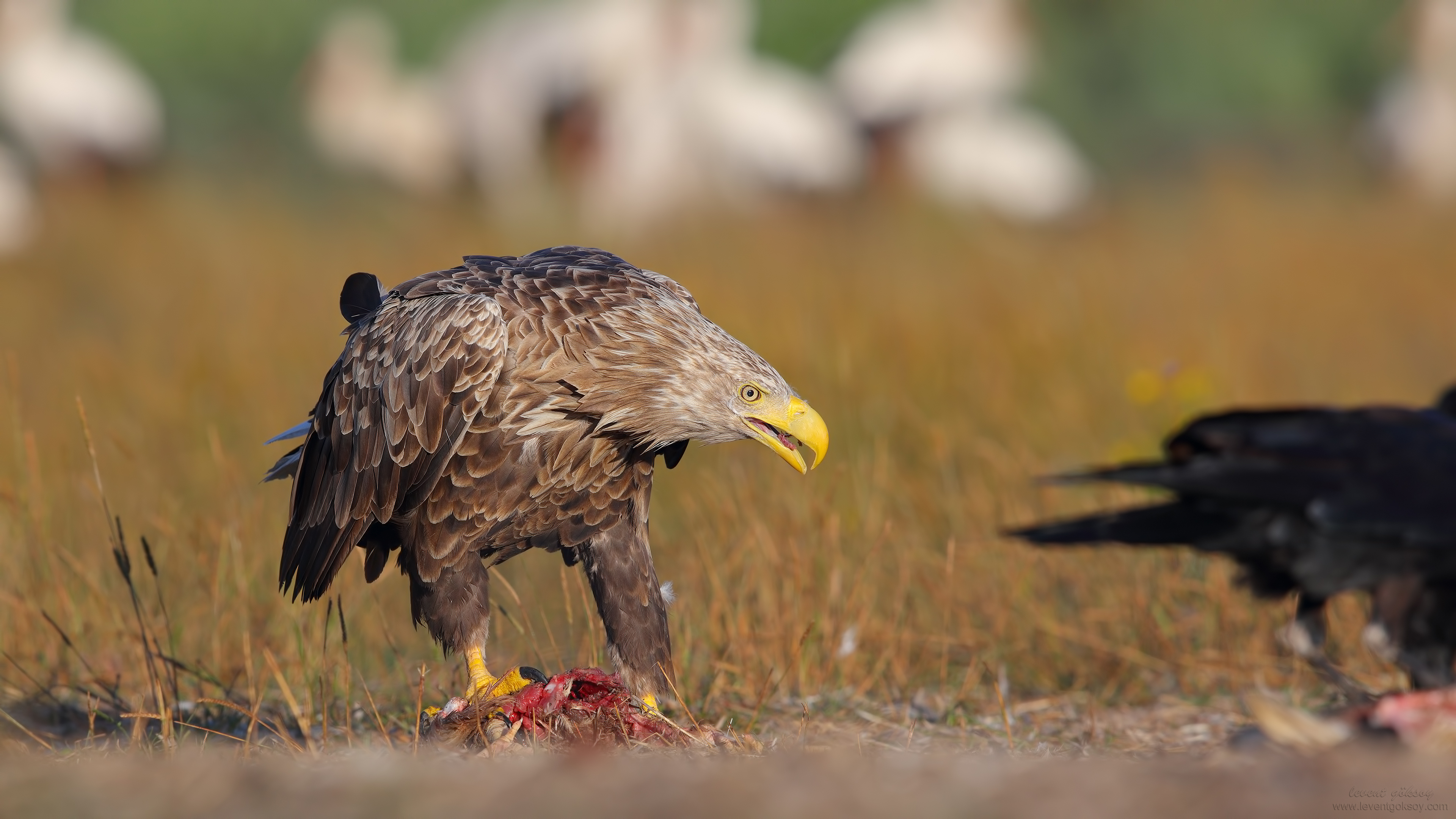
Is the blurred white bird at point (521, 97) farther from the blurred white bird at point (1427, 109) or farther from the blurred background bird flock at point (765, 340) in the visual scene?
the blurred white bird at point (1427, 109)

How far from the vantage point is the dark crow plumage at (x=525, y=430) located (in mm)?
4398

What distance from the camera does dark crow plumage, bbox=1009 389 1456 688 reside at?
142 inches

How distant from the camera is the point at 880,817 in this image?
264 centimetres

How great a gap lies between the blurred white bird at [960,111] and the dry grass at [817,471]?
2.13 meters

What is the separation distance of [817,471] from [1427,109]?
1365 centimetres

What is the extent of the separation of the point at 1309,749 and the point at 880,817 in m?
1.05

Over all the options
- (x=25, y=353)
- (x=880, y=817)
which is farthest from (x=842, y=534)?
(x=25, y=353)

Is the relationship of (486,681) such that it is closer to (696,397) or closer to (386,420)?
(386,420)

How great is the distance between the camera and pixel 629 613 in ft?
15.3

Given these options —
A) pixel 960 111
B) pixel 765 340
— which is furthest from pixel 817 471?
pixel 960 111

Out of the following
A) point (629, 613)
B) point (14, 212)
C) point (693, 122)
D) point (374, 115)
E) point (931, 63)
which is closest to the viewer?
point (629, 613)

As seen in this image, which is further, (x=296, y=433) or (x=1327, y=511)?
(x=296, y=433)

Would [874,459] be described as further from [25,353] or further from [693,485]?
[25,353]

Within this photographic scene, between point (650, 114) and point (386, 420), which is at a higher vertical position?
point (650, 114)
